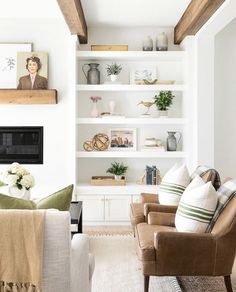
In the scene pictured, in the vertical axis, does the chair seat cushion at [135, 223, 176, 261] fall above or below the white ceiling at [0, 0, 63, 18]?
below

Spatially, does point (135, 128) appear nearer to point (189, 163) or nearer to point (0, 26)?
point (189, 163)

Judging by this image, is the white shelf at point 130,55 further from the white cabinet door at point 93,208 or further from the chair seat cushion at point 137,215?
the chair seat cushion at point 137,215

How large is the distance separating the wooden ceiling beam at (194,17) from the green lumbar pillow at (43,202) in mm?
2651

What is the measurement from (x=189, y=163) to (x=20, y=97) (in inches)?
95.2

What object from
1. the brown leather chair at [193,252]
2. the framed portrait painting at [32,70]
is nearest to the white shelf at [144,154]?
the framed portrait painting at [32,70]

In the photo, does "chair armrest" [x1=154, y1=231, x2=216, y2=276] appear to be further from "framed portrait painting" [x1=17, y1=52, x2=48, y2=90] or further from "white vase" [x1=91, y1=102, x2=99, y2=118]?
"framed portrait painting" [x1=17, y1=52, x2=48, y2=90]

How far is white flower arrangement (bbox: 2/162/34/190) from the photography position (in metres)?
3.57

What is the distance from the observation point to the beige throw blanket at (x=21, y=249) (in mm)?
1777

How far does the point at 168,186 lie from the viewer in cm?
374

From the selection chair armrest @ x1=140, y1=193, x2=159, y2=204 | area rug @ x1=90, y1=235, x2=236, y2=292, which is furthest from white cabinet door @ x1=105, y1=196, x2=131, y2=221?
area rug @ x1=90, y1=235, x2=236, y2=292

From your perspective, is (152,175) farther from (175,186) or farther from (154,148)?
(175,186)

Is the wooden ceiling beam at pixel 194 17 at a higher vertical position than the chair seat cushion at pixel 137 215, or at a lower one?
higher

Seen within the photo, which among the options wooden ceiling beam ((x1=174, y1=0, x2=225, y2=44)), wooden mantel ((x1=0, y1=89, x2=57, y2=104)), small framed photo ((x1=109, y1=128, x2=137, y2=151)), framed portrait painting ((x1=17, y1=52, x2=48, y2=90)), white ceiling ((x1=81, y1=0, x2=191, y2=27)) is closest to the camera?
wooden ceiling beam ((x1=174, y1=0, x2=225, y2=44))

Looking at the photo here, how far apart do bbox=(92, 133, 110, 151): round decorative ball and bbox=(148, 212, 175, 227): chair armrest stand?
82.0 inches
